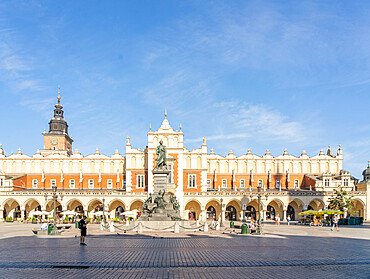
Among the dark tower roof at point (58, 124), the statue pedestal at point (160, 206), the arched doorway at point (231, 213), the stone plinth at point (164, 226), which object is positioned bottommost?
the arched doorway at point (231, 213)

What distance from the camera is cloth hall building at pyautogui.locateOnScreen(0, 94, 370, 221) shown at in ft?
223

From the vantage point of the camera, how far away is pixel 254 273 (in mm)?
14336

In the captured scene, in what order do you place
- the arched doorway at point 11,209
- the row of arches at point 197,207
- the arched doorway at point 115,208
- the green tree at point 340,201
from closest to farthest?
1. the green tree at point 340,201
2. the row of arches at point 197,207
3. the arched doorway at point 115,208
4. the arched doorway at point 11,209

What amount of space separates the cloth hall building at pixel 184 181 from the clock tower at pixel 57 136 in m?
21.5

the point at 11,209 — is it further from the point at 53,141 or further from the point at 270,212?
the point at 270,212

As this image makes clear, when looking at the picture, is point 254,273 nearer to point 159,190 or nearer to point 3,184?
point 159,190

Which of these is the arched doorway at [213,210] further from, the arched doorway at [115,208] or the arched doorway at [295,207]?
the arched doorway at [115,208]

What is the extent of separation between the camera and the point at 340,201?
6562cm

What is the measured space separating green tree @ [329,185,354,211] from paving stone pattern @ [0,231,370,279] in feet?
147

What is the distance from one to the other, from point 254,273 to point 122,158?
2603 inches

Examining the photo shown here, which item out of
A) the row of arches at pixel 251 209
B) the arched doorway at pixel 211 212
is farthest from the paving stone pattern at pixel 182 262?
the arched doorway at pixel 211 212

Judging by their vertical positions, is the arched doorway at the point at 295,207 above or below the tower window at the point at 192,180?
below

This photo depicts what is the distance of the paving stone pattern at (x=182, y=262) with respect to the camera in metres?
14.3

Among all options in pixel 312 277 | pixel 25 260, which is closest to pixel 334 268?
pixel 312 277
